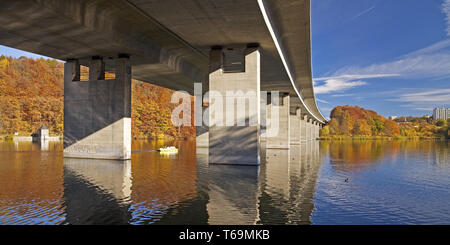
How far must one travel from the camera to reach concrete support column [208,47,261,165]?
73.3 ft

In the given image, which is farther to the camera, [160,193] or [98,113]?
[98,113]

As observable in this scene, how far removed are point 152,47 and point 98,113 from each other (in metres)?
6.95

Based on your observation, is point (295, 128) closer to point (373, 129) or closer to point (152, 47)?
point (152, 47)

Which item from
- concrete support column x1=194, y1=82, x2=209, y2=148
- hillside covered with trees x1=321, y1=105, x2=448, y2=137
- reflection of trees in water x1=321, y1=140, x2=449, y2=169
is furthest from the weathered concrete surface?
hillside covered with trees x1=321, y1=105, x2=448, y2=137

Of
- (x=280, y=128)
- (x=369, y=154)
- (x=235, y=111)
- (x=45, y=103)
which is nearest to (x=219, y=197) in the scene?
(x=235, y=111)

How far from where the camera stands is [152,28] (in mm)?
21828

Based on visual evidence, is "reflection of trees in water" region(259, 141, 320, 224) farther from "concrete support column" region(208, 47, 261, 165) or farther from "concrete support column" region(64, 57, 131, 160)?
"concrete support column" region(64, 57, 131, 160)

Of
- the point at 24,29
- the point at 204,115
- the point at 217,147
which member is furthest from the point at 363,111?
the point at 24,29

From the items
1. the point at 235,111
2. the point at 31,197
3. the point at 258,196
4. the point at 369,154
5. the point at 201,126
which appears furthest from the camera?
the point at 201,126

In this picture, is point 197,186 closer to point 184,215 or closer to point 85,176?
point 184,215

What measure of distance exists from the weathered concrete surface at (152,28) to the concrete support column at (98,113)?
4.96 ft

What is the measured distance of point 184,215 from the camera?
31.4 feet

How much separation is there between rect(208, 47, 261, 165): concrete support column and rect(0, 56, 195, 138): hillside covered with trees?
6375 cm

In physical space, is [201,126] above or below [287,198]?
above
